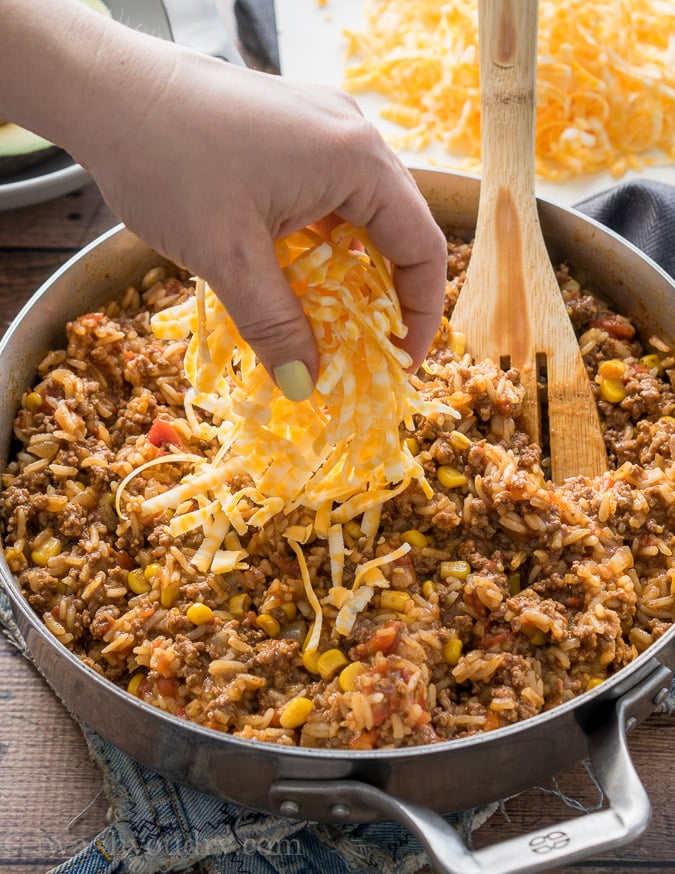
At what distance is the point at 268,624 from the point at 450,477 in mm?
783

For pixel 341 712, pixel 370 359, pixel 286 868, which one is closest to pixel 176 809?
pixel 286 868

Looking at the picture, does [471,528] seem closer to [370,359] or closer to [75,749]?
[370,359]

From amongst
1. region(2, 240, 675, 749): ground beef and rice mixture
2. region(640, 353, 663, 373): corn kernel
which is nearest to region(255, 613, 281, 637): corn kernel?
region(2, 240, 675, 749): ground beef and rice mixture

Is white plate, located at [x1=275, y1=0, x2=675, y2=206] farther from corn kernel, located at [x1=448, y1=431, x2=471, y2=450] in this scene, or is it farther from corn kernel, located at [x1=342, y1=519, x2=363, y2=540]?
corn kernel, located at [x1=342, y1=519, x2=363, y2=540]

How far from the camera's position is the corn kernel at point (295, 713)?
113 inches

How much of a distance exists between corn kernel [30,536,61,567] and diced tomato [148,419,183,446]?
1.56ft

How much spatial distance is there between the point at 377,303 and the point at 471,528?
0.88 meters

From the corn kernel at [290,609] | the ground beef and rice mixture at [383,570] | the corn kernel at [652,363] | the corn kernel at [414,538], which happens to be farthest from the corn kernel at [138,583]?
the corn kernel at [652,363]

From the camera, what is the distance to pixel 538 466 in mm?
3459

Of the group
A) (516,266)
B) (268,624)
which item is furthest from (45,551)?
(516,266)

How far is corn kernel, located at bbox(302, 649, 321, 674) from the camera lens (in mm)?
3018

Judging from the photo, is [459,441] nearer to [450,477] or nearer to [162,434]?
[450,477]

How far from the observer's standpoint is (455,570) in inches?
126

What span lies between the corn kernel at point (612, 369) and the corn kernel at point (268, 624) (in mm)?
1546
